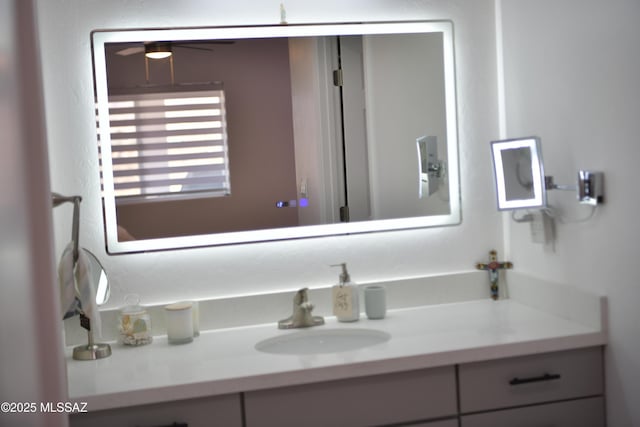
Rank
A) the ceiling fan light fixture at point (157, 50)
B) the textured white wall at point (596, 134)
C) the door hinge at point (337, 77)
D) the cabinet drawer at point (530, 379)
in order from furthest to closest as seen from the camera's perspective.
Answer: the door hinge at point (337, 77) → the ceiling fan light fixture at point (157, 50) → the cabinet drawer at point (530, 379) → the textured white wall at point (596, 134)

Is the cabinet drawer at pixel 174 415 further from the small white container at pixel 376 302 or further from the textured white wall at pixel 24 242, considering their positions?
the textured white wall at pixel 24 242

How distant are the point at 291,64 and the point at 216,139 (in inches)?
13.9

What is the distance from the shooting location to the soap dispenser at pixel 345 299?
2324 millimetres

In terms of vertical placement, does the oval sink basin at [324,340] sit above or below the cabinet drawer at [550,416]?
above

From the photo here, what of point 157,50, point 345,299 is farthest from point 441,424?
point 157,50

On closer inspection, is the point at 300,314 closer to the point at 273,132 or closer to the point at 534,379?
the point at 273,132

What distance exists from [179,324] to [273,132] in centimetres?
70

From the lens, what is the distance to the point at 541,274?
2.37 meters

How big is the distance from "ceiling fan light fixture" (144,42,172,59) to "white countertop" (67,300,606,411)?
90 centimetres

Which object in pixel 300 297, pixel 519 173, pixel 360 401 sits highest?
pixel 519 173

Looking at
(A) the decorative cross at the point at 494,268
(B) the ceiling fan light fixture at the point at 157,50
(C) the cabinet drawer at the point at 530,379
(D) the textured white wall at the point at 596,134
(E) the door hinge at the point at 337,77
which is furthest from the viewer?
(A) the decorative cross at the point at 494,268

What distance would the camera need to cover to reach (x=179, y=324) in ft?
7.08

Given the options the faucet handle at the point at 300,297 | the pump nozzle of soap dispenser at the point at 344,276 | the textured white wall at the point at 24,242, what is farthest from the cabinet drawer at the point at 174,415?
the textured white wall at the point at 24,242

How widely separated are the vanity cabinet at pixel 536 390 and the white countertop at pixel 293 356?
49 mm
